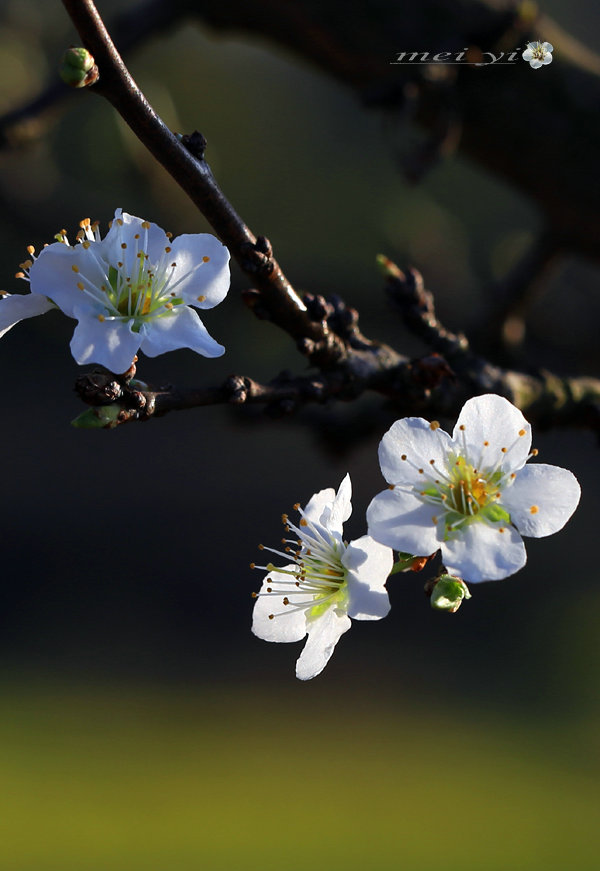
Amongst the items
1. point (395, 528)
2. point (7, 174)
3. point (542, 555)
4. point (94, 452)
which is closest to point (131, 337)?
point (395, 528)

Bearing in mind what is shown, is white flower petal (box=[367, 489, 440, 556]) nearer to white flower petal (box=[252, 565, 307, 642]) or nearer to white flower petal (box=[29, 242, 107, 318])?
white flower petal (box=[252, 565, 307, 642])

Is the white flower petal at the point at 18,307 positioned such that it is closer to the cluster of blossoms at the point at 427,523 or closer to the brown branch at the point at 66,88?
the cluster of blossoms at the point at 427,523

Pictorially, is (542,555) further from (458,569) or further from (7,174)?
(458,569)

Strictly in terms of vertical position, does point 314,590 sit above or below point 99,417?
below

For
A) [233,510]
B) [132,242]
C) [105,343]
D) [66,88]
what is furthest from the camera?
[233,510]

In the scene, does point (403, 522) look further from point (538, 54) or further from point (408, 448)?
point (538, 54)

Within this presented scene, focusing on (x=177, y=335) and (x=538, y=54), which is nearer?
(x=177, y=335)

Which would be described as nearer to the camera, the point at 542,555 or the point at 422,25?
the point at 422,25

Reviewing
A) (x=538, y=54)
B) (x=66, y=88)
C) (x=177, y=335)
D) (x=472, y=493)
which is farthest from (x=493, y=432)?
(x=66, y=88)
